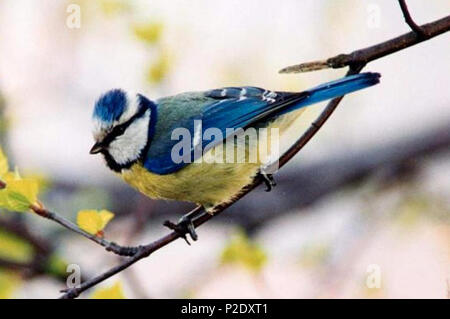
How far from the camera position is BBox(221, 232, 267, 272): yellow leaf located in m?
2.18

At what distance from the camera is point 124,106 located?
7.11ft

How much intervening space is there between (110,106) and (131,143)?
0.13m

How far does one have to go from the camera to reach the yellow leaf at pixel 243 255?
2.18 meters

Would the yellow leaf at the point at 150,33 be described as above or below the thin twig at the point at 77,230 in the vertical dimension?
above

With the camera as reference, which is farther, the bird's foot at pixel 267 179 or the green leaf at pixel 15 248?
the green leaf at pixel 15 248

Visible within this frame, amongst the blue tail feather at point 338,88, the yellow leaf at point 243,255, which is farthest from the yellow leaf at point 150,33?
the yellow leaf at point 243,255

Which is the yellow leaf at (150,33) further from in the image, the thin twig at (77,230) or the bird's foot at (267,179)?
the thin twig at (77,230)

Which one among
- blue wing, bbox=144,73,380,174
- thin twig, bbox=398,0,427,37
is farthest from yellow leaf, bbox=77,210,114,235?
thin twig, bbox=398,0,427,37

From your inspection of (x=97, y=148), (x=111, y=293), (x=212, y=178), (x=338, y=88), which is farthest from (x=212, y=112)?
(x=111, y=293)

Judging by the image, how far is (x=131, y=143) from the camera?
7.20 ft

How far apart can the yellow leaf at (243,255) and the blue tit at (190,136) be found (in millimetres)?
149
